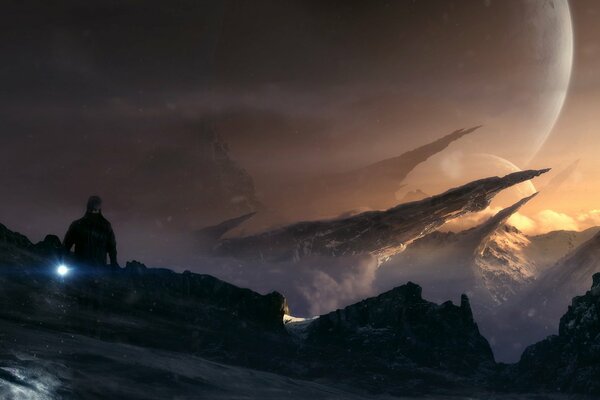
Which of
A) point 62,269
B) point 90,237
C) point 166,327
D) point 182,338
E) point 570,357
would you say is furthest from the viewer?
point 570,357

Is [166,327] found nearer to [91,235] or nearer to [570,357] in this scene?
[570,357]

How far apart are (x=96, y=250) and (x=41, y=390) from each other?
13932 mm

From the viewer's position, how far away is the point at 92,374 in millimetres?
31031

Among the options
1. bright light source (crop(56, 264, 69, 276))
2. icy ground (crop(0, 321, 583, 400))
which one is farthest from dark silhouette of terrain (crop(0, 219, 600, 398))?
bright light source (crop(56, 264, 69, 276))

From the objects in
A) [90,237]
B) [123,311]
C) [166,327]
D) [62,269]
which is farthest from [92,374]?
[166,327]

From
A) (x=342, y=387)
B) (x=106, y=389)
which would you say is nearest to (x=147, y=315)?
(x=342, y=387)

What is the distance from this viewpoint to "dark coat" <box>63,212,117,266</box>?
35688 millimetres

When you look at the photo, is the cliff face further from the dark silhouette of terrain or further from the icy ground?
the icy ground

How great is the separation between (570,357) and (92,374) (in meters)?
158

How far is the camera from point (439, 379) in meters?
168

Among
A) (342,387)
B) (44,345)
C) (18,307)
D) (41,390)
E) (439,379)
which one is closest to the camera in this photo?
(41,390)

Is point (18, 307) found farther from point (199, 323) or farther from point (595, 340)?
point (595, 340)

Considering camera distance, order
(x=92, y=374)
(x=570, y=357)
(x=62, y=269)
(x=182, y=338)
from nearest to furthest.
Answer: (x=92, y=374), (x=62, y=269), (x=182, y=338), (x=570, y=357)

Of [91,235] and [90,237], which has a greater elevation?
[91,235]
